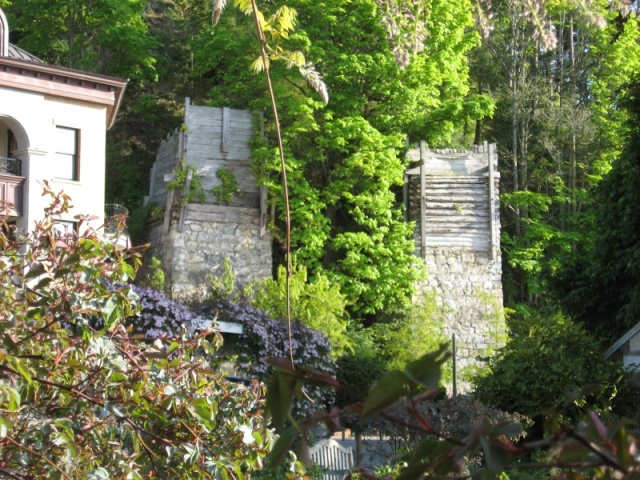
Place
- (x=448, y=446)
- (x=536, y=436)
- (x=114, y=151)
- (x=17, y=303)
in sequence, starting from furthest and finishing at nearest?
(x=114, y=151), (x=536, y=436), (x=17, y=303), (x=448, y=446)

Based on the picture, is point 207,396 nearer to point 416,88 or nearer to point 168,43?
point 416,88

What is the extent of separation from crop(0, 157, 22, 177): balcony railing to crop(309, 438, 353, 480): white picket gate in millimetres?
10700

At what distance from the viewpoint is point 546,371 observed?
17172 mm

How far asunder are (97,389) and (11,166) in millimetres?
18758

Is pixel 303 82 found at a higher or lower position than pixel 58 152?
higher

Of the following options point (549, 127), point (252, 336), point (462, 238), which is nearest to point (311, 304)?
point (252, 336)

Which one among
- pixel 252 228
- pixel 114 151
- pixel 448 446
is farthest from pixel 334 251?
pixel 448 446

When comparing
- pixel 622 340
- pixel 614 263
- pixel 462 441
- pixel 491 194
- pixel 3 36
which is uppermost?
pixel 3 36

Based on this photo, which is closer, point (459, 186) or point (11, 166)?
point (11, 166)

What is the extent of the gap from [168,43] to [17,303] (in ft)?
101

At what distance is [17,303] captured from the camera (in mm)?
5398

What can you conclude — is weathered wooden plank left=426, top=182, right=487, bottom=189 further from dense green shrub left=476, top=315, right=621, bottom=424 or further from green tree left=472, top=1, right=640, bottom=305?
dense green shrub left=476, top=315, right=621, bottom=424

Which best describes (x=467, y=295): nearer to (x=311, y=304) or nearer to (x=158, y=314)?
(x=311, y=304)

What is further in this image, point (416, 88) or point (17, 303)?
point (416, 88)
